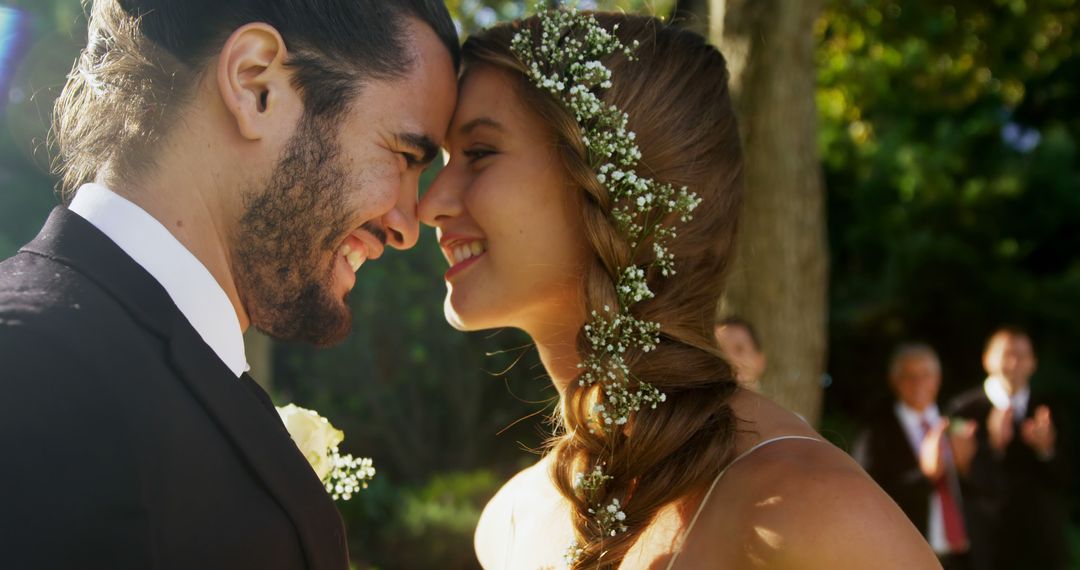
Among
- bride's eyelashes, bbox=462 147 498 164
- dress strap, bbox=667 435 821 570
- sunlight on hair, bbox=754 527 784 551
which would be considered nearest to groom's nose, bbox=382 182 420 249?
bride's eyelashes, bbox=462 147 498 164

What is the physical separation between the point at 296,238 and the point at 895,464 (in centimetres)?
687

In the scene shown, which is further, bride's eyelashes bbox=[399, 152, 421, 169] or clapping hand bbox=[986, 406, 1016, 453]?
clapping hand bbox=[986, 406, 1016, 453]

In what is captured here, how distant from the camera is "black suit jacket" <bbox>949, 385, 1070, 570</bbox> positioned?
8.35 metres

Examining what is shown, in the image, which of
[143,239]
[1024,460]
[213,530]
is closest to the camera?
[213,530]

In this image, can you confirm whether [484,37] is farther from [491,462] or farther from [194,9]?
[491,462]

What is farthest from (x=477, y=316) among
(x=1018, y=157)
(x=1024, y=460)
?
(x=1018, y=157)

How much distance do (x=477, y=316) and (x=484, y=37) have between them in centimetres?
82

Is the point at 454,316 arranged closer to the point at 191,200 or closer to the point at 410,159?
the point at 410,159

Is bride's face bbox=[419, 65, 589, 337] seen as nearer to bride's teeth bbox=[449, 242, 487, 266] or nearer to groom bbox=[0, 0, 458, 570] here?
bride's teeth bbox=[449, 242, 487, 266]

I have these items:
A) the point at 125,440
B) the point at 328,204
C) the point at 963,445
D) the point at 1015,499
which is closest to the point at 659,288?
the point at 328,204

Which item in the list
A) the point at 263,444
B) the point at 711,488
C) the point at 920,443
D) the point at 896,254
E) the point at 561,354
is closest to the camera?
the point at 263,444

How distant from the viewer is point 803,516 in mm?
2131

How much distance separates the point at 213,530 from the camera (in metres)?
1.67

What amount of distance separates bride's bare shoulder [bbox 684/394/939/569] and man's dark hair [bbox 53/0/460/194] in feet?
4.10
